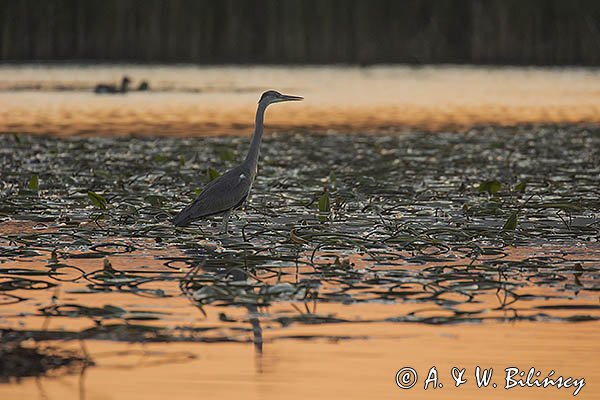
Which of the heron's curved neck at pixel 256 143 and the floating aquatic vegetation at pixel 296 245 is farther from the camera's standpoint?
the heron's curved neck at pixel 256 143

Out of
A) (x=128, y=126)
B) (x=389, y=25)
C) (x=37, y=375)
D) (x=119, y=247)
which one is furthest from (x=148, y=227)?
(x=389, y=25)

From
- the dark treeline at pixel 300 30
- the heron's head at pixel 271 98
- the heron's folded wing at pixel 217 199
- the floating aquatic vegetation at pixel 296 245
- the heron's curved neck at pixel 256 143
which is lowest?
the floating aquatic vegetation at pixel 296 245

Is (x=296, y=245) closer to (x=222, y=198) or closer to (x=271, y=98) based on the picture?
(x=222, y=198)

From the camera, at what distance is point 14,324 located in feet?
26.2

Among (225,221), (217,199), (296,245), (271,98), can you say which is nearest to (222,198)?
(217,199)

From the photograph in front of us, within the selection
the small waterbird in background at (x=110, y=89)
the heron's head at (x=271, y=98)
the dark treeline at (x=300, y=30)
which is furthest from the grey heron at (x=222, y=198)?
the dark treeline at (x=300, y=30)

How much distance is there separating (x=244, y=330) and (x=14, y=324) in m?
1.42

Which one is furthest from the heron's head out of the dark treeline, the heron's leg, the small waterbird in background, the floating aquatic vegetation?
the dark treeline

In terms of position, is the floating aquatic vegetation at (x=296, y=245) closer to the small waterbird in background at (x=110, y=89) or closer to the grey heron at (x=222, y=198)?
the grey heron at (x=222, y=198)

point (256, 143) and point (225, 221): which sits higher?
point (256, 143)

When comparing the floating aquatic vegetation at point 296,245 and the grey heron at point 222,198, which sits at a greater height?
the grey heron at point 222,198

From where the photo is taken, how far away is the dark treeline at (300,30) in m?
45.6

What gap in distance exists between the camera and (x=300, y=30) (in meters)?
46.5

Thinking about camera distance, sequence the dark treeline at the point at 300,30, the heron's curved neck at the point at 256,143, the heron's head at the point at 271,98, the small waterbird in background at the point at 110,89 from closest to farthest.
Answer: the heron's curved neck at the point at 256,143, the heron's head at the point at 271,98, the small waterbird in background at the point at 110,89, the dark treeline at the point at 300,30
